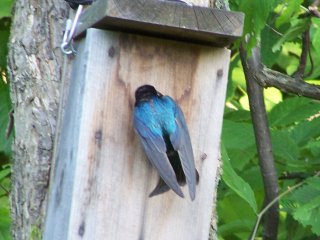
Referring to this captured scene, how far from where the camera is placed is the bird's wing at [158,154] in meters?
2.58

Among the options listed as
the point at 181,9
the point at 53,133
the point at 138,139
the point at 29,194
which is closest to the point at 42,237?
the point at 29,194

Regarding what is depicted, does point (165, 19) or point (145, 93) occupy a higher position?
point (165, 19)

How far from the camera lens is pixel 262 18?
307 cm

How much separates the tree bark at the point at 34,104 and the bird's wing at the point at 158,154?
0.48 metres

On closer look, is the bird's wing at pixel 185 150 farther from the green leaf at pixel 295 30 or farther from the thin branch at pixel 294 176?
the thin branch at pixel 294 176

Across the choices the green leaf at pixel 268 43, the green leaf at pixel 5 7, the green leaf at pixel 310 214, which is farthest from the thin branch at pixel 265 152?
the green leaf at pixel 5 7

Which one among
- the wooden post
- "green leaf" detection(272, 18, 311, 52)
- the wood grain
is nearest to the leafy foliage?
"green leaf" detection(272, 18, 311, 52)

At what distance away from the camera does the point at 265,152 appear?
400 cm

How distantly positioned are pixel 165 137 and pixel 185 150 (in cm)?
7

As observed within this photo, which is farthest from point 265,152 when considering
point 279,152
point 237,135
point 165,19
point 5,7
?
point 165,19

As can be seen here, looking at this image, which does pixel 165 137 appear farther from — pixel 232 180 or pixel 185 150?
pixel 232 180

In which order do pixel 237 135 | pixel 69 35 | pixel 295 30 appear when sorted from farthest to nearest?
pixel 237 135, pixel 295 30, pixel 69 35

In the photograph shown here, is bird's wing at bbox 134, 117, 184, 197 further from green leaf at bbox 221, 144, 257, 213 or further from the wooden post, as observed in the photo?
green leaf at bbox 221, 144, 257, 213

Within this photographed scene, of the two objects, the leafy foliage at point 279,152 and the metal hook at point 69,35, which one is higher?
the metal hook at point 69,35
